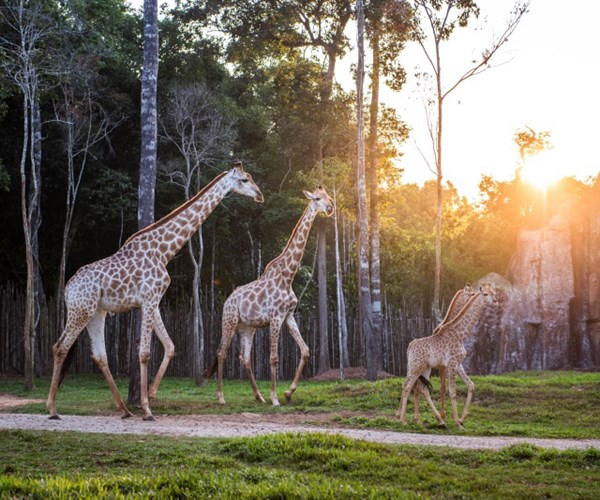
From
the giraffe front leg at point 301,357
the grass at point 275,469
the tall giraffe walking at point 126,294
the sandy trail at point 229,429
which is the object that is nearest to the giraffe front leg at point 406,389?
the sandy trail at point 229,429

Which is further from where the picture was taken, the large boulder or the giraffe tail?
the large boulder

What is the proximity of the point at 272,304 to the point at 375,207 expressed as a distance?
7857mm

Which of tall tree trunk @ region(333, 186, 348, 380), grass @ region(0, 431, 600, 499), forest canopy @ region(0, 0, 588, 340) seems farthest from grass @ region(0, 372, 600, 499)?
forest canopy @ region(0, 0, 588, 340)

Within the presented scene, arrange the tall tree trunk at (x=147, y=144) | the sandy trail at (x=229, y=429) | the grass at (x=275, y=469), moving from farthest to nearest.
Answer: the tall tree trunk at (x=147, y=144), the sandy trail at (x=229, y=429), the grass at (x=275, y=469)

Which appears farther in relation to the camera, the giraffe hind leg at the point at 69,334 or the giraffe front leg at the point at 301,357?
the giraffe front leg at the point at 301,357

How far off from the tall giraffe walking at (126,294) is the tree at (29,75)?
6.15m

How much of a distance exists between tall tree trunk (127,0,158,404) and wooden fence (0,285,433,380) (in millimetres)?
9205

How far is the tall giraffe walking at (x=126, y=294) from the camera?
1185cm

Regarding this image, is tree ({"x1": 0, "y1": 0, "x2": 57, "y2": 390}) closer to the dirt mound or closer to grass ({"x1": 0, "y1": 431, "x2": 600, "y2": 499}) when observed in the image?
the dirt mound

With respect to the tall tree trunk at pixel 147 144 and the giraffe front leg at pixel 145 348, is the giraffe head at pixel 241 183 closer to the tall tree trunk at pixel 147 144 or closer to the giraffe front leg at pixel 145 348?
the tall tree trunk at pixel 147 144

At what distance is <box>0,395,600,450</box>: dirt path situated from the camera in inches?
384

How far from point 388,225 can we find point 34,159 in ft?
39.2

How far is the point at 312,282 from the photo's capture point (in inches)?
1182

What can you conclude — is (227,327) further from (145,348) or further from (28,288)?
(28,288)
